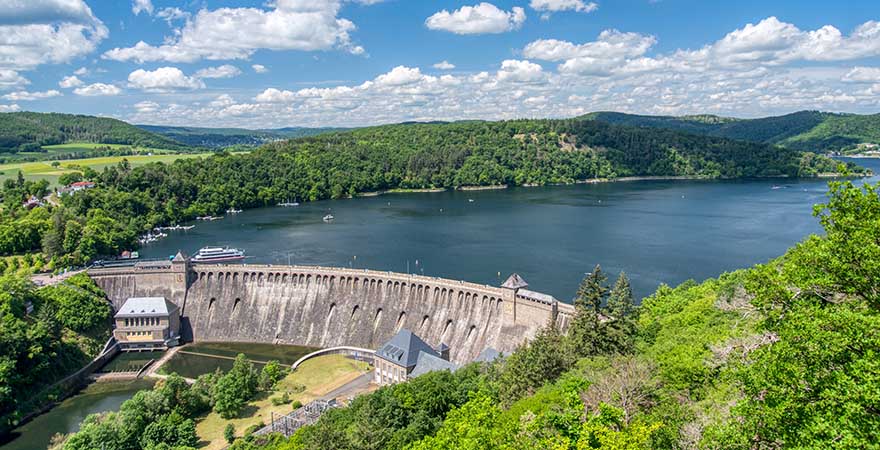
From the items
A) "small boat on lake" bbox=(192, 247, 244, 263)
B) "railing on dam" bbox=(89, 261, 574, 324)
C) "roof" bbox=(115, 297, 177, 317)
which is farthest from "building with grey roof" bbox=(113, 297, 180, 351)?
"small boat on lake" bbox=(192, 247, 244, 263)

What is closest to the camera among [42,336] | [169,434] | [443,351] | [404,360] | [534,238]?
[169,434]

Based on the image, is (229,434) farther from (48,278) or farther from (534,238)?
(534,238)

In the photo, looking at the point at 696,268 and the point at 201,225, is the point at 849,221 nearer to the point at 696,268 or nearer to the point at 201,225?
the point at 696,268

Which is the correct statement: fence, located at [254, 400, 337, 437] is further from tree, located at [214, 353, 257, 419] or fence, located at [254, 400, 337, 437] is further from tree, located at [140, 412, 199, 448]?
tree, located at [140, 412, 199, 448]

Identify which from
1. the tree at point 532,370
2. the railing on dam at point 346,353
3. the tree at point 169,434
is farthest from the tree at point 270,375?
the tree at point 532,370

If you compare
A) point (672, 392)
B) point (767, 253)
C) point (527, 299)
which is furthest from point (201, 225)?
point (672, 392)

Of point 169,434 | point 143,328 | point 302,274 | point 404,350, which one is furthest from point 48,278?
point 404,350

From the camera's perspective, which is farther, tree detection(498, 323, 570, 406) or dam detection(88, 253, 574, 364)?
dam detection(88, 253, 574, 364)
